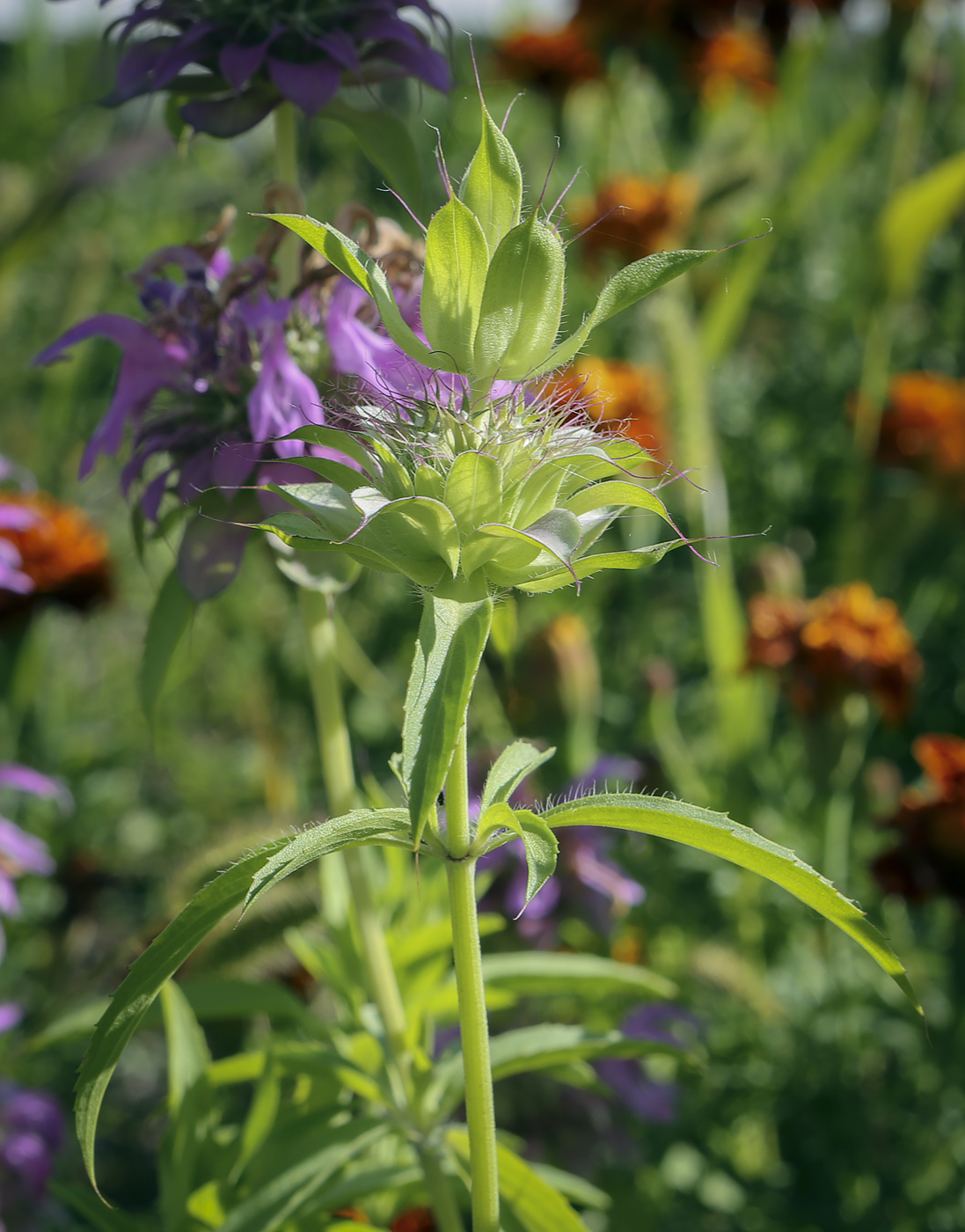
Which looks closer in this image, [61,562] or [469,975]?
[469,975]

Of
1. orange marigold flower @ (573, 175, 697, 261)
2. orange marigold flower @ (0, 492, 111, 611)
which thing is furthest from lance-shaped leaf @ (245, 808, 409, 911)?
orange marigold flower @ (573, 175, 697, 261)

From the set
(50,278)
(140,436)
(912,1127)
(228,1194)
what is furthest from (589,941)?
(50,278)

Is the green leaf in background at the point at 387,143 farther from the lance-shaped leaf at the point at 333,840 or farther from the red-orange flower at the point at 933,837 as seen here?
the red-orange flower at the point at 933,837

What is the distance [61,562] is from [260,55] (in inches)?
36.6

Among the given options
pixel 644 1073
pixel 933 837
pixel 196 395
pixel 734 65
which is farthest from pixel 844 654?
pixel 734 65

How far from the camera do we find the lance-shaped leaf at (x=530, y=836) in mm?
383

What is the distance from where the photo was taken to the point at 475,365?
41cm

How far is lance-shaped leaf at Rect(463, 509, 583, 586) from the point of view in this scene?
39 centimetres

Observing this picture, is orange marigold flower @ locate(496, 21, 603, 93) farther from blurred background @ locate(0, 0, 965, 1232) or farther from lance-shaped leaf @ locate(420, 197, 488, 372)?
lance-shaped leaf @ locate(420, 197, 488, 372)

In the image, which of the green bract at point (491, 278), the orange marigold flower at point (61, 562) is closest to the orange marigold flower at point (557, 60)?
the orange marigold flower at point (61, 562)

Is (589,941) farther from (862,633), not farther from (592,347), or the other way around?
(592,347)

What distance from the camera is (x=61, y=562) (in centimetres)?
138

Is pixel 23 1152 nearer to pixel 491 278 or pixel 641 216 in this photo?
pixel 491 278

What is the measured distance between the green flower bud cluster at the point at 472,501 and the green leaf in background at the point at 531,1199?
32 centimetres
